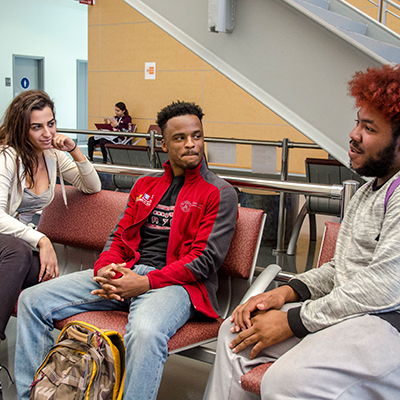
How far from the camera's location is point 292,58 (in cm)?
197

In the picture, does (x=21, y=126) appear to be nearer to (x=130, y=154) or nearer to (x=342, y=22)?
(x=342, y=22)

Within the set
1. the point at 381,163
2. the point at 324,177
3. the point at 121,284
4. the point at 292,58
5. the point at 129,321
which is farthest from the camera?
the point at 324,177

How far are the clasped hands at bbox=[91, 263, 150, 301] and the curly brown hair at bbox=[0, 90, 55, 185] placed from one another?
2.77 ft

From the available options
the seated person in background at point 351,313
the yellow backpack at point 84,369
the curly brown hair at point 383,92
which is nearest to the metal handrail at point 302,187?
the seated person in background at point 351,313

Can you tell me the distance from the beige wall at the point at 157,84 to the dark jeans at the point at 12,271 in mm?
7599

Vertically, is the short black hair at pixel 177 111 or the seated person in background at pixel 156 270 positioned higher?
Answer: the short black hair at pixel 177 111

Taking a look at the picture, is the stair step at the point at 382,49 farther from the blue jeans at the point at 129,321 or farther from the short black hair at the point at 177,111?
the blue jeans at the point at 129,321

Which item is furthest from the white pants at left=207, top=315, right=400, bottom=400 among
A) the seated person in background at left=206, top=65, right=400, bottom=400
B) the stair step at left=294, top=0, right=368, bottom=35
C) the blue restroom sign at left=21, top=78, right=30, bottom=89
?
the blue restroom sign at left=21, top=78, right=30, bottom=89

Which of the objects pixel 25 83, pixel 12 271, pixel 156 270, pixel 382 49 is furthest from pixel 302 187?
pixel 25 83

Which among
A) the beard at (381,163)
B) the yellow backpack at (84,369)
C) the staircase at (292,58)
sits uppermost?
the staircase at (292,58)

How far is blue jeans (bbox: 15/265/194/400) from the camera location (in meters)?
1.60

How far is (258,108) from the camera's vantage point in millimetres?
9641

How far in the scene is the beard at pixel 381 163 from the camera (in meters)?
1.50

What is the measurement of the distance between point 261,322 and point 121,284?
61 centimetres
